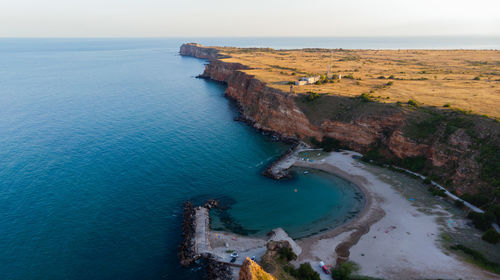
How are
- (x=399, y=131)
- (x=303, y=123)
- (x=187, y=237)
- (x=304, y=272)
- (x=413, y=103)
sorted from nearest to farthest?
(x=304, y=272) < (x=187, y=237) < (x=399, y=131) < (x=413, y=103) < (x=303, y=123)

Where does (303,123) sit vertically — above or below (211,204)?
above

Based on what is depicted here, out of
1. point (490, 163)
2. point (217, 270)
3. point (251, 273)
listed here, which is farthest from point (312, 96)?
point (251, 273)

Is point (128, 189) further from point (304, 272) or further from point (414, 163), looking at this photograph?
point (414, 163)

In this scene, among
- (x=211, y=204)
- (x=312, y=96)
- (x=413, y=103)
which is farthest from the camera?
(x=312, y=96)

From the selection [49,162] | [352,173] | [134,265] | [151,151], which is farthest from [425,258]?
[49,162]

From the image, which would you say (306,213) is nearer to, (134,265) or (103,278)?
(134,265)

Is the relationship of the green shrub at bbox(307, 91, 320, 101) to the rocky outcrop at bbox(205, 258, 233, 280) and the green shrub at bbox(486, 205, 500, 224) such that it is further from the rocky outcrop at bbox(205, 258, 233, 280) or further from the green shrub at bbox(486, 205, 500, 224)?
the rocky outcrop at bbox(205, 258, 233, 280)

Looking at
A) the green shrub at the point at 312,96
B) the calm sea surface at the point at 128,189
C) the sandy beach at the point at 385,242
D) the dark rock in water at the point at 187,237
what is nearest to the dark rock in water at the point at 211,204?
the calm sea surface at the point at 128,189
